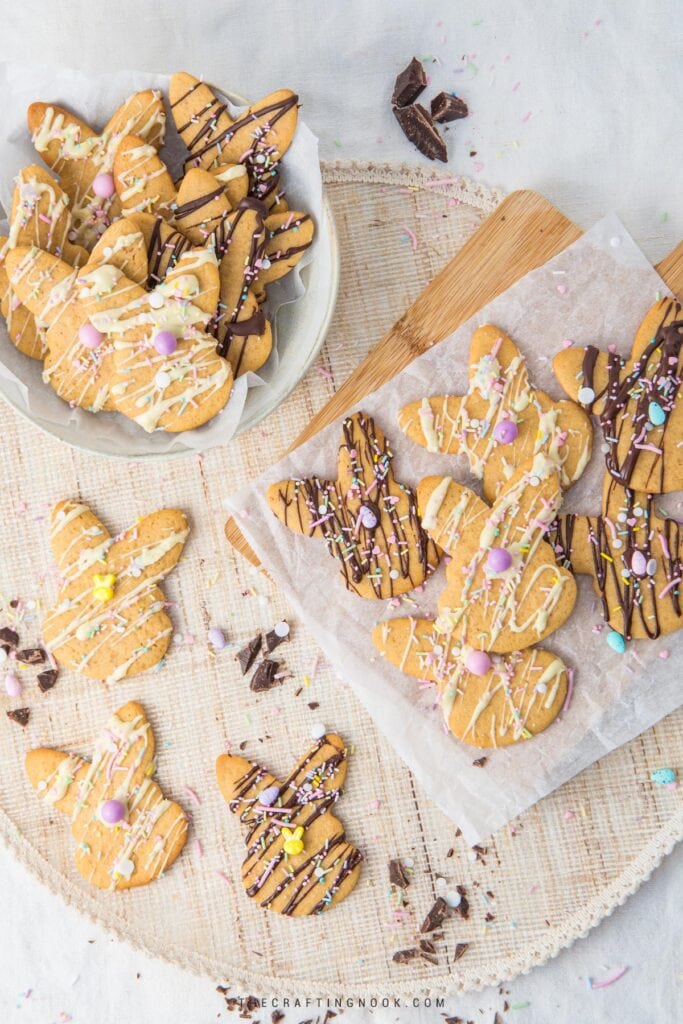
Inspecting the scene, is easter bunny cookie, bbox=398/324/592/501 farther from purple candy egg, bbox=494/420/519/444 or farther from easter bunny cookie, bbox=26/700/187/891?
easter bunny cookie, bbox=26/700/187/891

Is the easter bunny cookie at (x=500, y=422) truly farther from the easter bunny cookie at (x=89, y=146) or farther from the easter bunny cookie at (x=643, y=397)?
the easter bunny cookie at (x=89, y=146)

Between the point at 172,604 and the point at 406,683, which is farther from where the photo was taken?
the point at 172,604

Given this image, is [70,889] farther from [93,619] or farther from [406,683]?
[406,683]

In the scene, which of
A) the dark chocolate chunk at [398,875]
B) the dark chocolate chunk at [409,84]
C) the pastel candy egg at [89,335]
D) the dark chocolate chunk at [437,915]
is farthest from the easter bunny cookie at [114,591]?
the dark chocolate chunk at [409,84]

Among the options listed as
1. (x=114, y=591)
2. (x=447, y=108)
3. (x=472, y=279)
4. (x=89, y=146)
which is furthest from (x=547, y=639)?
(x=89, y=146)

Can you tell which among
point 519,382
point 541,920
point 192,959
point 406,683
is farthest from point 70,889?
point 519,382

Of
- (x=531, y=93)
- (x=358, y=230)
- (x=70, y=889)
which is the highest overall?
(x=531, y=93)

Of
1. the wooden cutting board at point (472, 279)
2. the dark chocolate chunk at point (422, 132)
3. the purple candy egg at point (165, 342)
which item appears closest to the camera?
the purple candy egg at point (165, 342)
